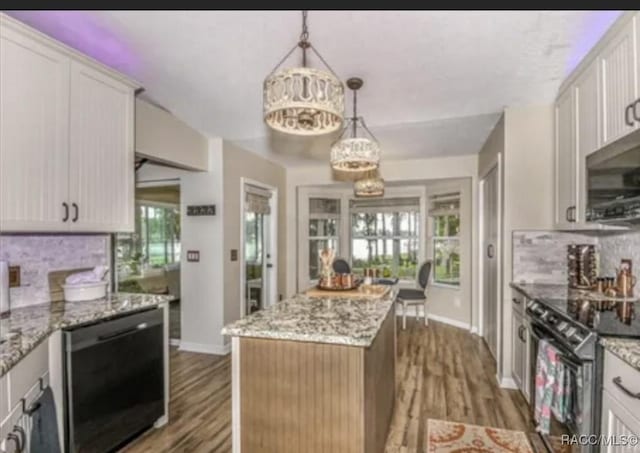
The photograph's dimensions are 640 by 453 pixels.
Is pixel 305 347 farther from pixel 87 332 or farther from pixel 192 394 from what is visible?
pixel 192 394

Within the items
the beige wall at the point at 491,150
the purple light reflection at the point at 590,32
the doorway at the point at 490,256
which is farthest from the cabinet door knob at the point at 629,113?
the doorway at the point at 490,256

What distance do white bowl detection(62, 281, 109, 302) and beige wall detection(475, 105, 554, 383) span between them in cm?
332

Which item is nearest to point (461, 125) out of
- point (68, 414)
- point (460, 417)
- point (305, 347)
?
point (460, 417)

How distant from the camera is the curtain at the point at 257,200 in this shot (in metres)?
4.98

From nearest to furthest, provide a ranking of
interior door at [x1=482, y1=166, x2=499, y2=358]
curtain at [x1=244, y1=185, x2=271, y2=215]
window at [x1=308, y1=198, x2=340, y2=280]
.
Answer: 1. interior door at [x1=482, y1=166, x2=499, y2=358]
2. curtain at [x1=244, y1=185, x2=271, y2=215]
3. window at [x1=308, y1=198, x2=340, y2=280]

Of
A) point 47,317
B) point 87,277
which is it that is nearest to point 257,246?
point 87,277

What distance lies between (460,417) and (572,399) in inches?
43.3

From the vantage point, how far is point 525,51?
7.92 feet

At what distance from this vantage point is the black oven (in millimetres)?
1755

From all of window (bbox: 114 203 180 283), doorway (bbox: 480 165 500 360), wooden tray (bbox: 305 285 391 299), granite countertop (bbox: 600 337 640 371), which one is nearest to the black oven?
granite countertop (bbox: 600 337 640 371)

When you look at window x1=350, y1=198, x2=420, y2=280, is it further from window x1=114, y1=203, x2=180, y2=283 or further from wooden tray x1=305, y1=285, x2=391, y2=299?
wooden tray x1=305, y1=285, x2=391, y2=299

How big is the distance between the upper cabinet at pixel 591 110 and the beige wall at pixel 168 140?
3513 millimetres

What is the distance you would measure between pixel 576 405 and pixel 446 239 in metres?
4.24

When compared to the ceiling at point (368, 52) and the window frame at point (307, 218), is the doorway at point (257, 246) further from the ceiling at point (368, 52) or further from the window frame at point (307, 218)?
the ceiling at point (368, 52)
